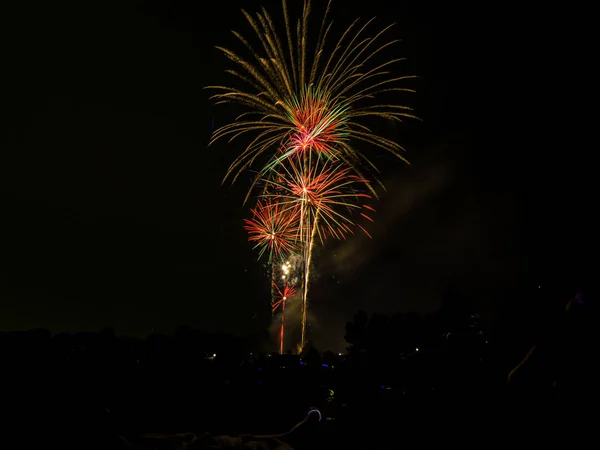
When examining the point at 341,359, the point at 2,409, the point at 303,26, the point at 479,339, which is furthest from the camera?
the point at 303,26

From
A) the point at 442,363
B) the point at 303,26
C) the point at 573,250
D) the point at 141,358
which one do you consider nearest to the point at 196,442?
the point at 141,358

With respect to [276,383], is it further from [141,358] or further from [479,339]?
[479,339]

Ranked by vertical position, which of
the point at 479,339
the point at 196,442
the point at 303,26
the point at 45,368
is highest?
the point at 303,26

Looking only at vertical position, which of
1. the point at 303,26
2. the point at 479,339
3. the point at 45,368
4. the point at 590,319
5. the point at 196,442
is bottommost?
the point at 196,442

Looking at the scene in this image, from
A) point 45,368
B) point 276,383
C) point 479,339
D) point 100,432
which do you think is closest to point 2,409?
point 45,368

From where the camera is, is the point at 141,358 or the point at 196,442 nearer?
the point at 196,442

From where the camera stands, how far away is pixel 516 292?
500 centimetres

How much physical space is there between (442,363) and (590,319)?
1.80 meters

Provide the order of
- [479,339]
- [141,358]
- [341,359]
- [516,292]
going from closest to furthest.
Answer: [516,292]
[479,339]
[141,358]
[341,359]

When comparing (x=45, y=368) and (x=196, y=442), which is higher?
(x=45, y=368)

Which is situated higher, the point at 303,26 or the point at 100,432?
the point at 303,26

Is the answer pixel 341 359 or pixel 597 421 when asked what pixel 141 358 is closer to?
pixel 341 359

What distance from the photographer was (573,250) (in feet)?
14.1

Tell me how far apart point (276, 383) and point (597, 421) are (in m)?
3.53
